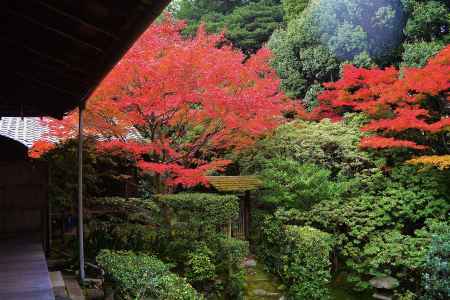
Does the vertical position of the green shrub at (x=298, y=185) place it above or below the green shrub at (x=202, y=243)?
above

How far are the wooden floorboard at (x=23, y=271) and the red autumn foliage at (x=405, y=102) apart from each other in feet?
27.2

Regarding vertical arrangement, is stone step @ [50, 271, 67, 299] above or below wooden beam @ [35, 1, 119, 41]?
below

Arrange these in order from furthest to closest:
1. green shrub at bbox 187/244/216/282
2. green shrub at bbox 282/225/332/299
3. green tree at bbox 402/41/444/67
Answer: green tree at bbox 402/41/444/67, green shrub at bbox 282/225/332/299, green shrub at bbox 187/244/216/282

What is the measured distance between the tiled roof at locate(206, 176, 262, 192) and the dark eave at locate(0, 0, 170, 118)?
6.67 meters

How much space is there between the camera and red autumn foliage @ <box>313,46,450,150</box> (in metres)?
11.2

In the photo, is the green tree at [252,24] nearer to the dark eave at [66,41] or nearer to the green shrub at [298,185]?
the green shrub at [298,185]

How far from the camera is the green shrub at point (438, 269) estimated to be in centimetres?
905

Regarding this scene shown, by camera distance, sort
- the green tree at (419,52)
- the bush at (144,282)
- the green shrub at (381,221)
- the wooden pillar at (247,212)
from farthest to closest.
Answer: the green tree at (419,52)
the wooden pillar at (247,212)
the green shrub at (381,221)
the bush at (144,282)

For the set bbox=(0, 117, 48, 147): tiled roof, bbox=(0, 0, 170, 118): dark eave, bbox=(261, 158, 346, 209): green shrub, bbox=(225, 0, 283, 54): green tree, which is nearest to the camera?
bbox=(0, 0, 170, 118): dark eave

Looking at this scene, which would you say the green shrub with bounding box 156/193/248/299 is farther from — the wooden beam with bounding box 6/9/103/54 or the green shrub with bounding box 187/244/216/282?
the wooden beam with bounding box 6/9/103/54

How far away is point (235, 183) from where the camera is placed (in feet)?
43.8

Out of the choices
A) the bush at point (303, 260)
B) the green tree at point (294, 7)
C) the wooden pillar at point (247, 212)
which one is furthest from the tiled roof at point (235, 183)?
the green tree at point (294, 7)

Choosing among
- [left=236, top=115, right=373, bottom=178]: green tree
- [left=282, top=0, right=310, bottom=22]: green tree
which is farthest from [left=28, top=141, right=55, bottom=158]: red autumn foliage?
[left=282, top=0, right=310, bottom=22]: green tree

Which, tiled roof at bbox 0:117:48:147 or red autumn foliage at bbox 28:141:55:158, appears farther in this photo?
tiled roof at bbox 0:117:48:147
